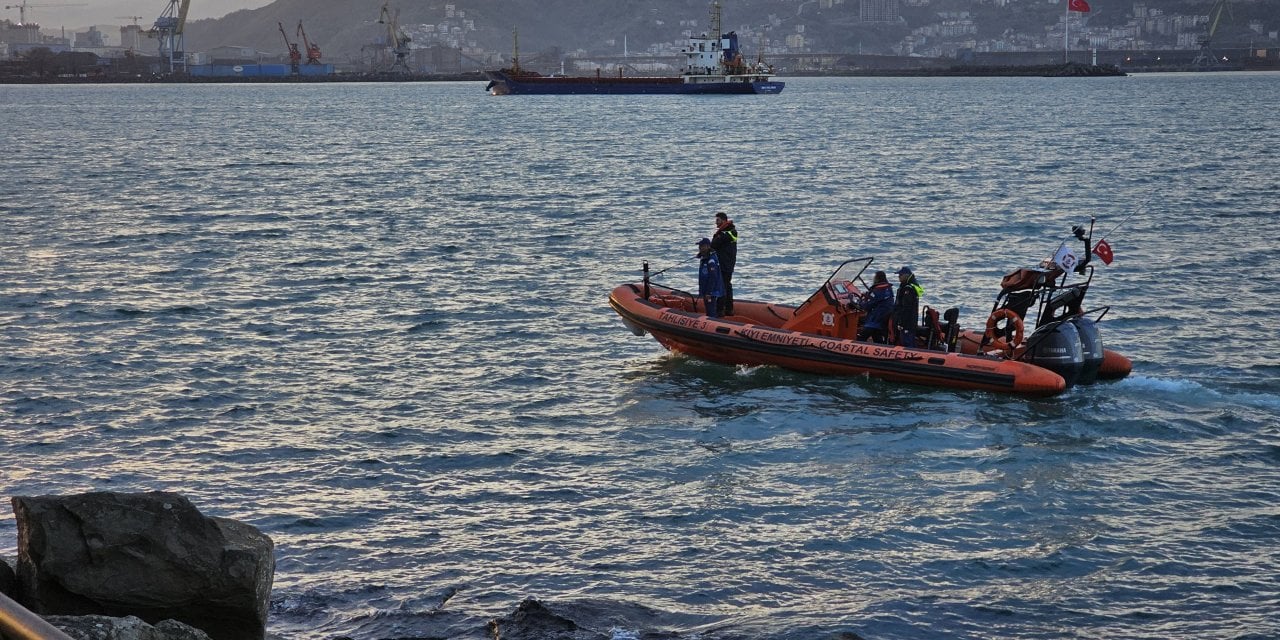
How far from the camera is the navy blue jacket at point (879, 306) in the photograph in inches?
649

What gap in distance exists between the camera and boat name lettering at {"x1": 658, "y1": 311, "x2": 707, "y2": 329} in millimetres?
17453

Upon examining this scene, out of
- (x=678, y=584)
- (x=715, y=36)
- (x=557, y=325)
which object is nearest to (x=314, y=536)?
(x=678, y=584)

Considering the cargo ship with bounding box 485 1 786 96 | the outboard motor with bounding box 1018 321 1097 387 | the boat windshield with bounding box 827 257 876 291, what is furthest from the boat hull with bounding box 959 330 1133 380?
Answer: the cargo ship with bounding box 485 1 786 96

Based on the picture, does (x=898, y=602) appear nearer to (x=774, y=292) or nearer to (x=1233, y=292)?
(x=774, y=292)

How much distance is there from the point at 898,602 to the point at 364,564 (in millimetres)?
4442

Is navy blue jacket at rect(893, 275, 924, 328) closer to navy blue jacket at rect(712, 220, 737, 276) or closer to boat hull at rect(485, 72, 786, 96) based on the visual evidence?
navy blue jacket at rect(712, 220, 737, 276)

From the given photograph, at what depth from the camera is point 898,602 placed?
1027 centimetres

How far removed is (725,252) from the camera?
18.1 metres

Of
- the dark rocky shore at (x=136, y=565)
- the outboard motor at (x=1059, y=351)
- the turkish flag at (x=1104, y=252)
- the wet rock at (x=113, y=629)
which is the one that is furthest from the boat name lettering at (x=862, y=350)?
the wet rock at (x=113, y=629)

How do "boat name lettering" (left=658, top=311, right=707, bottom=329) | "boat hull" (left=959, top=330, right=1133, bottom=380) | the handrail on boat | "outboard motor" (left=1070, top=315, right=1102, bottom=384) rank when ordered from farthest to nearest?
"boat name lettering" (left=658, top=311, right=707, bottom=329), "boat hull" (left=959, top=330, right=1133, bottom=380), "outboard motor" (left=1070, top=315, right=1102, bottom=384), the handrail on boat

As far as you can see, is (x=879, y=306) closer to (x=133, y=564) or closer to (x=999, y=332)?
(x=999, y=332)

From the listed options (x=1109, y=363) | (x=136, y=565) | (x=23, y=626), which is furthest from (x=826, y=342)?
(x=23, y=626)

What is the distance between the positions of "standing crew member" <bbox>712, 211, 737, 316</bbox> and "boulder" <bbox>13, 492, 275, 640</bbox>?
36.1 feet

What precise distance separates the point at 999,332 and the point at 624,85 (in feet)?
411
